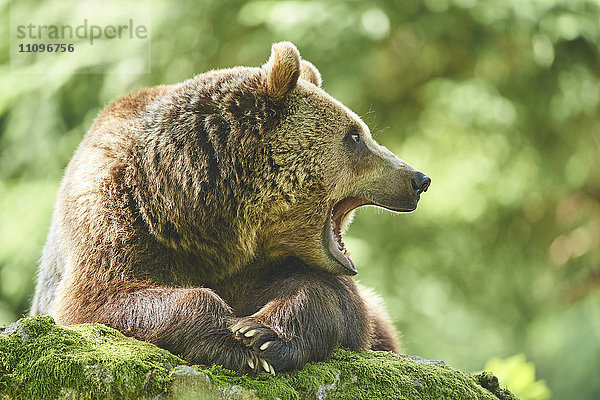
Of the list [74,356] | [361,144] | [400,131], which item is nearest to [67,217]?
[74,356]

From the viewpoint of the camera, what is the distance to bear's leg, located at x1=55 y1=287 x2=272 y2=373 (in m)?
3.23

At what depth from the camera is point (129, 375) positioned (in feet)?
9.39

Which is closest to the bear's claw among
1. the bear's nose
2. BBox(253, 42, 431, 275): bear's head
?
BBox(253, 42, 431, 275): bear's head

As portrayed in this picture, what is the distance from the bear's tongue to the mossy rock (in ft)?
2.48

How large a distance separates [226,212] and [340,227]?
2.93 feet

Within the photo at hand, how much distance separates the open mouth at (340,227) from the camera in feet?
13.6

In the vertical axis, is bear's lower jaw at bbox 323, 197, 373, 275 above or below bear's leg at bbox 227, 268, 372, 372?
above

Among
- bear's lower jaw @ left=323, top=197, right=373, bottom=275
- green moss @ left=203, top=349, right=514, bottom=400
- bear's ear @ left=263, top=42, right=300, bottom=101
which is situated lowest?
green moss @ left=203, top=349, right=514, bottom=400

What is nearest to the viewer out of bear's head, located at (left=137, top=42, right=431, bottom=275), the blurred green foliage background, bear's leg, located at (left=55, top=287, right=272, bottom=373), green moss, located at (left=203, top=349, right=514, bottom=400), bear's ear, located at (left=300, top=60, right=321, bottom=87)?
green moss, located at (left=203, top=349, right=514, bottom=400)

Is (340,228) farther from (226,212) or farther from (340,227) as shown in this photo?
(226,212)

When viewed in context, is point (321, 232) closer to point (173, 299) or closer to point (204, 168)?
point (204, 168)

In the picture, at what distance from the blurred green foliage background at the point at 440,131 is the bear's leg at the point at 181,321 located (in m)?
5.32

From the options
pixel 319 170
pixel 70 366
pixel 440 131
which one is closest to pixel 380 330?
pixel 319 170

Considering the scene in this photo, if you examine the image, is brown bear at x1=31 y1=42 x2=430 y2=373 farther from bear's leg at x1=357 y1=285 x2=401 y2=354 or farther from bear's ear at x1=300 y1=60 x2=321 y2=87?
bear's leg at x1=357 y1=285 x2=401 y2=354
